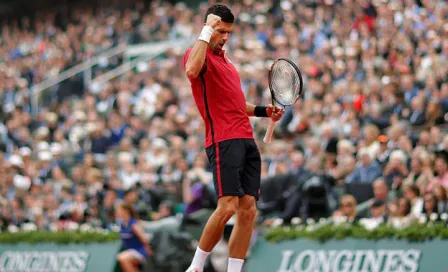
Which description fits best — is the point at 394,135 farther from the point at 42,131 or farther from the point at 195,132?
the point at 42,131

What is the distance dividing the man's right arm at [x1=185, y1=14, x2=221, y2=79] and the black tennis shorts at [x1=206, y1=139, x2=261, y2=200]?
724 mm

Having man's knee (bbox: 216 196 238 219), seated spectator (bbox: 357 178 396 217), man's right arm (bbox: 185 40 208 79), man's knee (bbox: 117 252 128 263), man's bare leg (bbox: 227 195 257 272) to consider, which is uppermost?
man's right arm (bbox: 185 40 208 79)

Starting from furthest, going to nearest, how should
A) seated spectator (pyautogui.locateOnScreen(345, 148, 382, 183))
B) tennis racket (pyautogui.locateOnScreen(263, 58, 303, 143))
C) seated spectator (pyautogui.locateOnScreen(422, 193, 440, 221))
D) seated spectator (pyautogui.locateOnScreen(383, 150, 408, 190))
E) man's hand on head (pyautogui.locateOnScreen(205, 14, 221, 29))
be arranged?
seated spectator (pyautogui.locateOnScreen(345, 148, 382, 183))
seated spectator (pyautogui.locateOnScreen(383, 150, 408, 190))
seated spectator (pyautogui.locateOnScreen(422, 193, 440, 221))
tennis racket (pyautogui.locateOnScreen(263, 58, 303, 143))
man's hand on head (pyautogui.locateOnScreen(205, 14, 221, 29))

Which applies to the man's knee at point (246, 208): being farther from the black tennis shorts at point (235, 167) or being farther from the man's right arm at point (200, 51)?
the man's right arm at point (200, 51)

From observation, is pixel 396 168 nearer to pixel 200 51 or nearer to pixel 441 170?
pixel 441 170

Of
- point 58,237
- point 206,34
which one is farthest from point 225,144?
point 58,237

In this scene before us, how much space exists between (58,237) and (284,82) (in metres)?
7.43

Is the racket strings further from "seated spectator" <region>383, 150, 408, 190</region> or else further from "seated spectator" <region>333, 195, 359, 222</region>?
"seated spectator" <region>383, 150, 408, 190</region>

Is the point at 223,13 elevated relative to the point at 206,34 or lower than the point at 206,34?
elevated

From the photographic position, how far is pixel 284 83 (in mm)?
8820

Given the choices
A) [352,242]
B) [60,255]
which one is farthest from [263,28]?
[352,242]

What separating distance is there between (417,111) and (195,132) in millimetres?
5266

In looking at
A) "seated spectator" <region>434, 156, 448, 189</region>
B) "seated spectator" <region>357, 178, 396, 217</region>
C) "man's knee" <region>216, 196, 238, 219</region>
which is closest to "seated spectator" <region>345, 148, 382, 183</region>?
"seated spectator" <region>357, 178, 396, 217</region>

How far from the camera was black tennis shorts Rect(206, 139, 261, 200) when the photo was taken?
8.52 m
